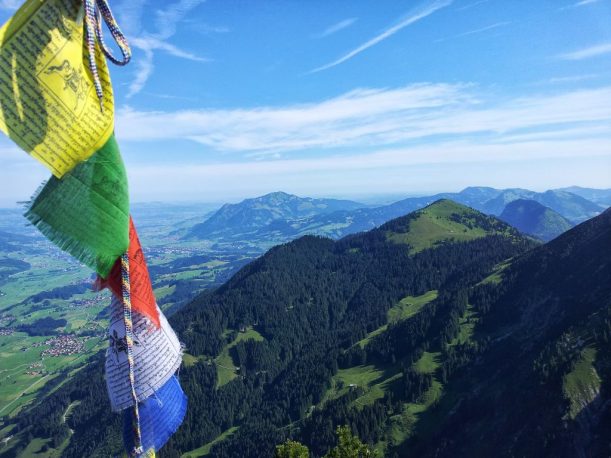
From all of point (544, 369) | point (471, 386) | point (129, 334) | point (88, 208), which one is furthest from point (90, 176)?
point (471, 386)

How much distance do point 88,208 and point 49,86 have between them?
3027mm

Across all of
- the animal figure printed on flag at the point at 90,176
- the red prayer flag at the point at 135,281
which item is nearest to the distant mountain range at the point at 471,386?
the animal figure printed on flag at the point at 90,176

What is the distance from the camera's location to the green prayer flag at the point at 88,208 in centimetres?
1035

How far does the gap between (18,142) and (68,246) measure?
2.88 m

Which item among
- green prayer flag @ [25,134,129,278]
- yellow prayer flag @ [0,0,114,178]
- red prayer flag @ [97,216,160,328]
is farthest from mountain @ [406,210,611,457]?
yellow prayer flag @ [0,0,114,178]

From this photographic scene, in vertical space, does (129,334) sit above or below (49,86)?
below

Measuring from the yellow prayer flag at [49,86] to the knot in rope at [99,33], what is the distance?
17 centimetres

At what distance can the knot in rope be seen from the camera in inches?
382

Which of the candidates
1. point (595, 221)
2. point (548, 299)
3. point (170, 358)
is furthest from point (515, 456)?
point (595, 221)

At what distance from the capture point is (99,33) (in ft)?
32.8

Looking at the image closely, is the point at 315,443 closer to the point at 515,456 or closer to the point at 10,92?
the point at 515,456

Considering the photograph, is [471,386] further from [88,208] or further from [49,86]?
[49,86]

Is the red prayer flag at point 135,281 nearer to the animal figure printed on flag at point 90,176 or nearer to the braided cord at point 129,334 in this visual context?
the animal figure printed on flag at point 90,176

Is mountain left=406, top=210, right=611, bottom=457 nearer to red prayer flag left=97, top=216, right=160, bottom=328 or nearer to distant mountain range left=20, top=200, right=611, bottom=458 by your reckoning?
distant mountain range left=20, top=200, right=611, bottom=458
